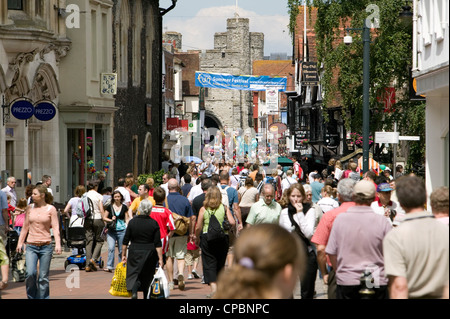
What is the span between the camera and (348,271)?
777 centimetres

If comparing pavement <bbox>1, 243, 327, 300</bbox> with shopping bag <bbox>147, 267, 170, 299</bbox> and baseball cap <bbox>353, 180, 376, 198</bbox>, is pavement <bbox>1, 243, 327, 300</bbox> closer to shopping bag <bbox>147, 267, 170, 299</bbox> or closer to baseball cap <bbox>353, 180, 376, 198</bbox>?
shopping bag <bbox>147, 267, 170, 299</bbox>

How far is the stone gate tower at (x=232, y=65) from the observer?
105 m

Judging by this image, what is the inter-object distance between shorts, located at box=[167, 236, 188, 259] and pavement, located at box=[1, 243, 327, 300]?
1.63ft

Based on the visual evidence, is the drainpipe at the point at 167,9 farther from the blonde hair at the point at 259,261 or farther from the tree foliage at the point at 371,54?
Answer: the blonde hair at the point at 259,261

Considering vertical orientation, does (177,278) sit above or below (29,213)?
below

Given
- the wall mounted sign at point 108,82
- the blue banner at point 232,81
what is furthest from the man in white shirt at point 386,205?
the blue banner at point 232,81

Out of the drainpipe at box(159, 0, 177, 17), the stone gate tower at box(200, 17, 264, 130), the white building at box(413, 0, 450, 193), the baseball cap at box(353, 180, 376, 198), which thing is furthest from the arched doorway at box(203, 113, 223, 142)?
the baseball cap at box(353, 180, 376, 198)

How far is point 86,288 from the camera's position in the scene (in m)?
14.0

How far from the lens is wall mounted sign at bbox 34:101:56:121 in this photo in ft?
72.5

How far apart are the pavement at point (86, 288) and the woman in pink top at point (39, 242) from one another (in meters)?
1.08
